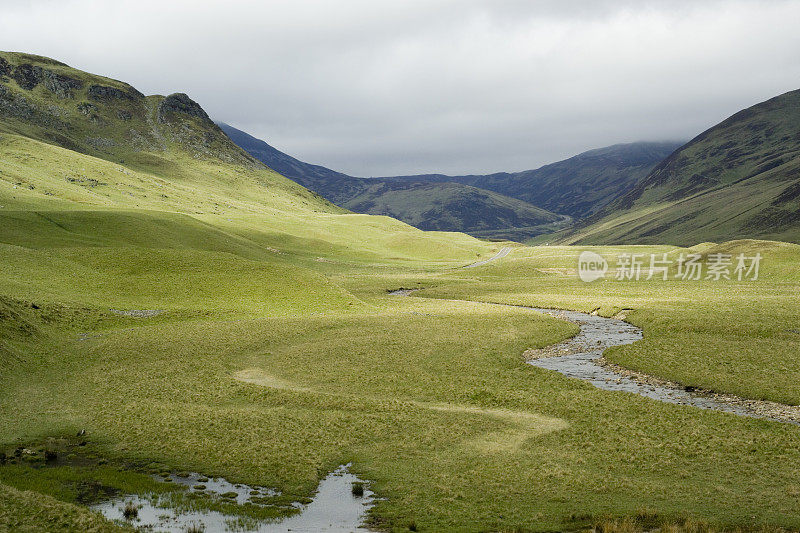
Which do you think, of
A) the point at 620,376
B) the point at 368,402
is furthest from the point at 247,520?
the point at 620,376

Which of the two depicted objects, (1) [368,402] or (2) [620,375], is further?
(2) [620,375]

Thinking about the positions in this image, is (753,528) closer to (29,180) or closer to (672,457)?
(672,457)

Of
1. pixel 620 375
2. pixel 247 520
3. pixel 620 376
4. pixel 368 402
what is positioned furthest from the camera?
pixel 620 375

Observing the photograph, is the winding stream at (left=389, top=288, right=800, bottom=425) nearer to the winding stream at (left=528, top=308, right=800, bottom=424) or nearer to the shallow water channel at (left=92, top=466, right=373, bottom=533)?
the winding stream at (left=528, top=308, right=800, bottom=424)

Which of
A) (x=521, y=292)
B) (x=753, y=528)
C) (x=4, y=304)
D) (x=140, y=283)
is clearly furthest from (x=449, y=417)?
(x=521, y=292)

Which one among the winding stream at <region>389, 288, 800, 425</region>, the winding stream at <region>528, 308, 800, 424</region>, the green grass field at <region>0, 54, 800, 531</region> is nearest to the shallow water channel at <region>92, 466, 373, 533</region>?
the green grass field at <region>0, 54, 800, 531</region>

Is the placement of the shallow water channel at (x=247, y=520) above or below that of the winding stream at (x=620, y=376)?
below

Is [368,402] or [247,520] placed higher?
[247,520]

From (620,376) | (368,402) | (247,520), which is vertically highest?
(620,376)

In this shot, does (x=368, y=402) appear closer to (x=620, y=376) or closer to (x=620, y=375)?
(x=620, y=376)

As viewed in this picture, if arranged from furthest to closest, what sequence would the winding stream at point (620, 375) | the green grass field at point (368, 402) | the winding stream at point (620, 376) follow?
the winding stream at point (620, 376) → the winding stream at point (620, 375) → the green grass field at point (368, 402)

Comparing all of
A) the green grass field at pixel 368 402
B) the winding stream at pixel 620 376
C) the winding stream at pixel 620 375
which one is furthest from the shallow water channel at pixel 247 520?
the winding stream at pixel 620 375

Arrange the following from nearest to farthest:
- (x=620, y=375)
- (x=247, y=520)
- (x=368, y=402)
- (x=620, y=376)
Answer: (x=247, y=520)
(x=368, y=402)
(x=620, y=376)
(x=620, y=375)

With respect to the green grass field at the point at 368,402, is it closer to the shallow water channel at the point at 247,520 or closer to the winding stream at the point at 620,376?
the shallow water channel at the point at 247,520
